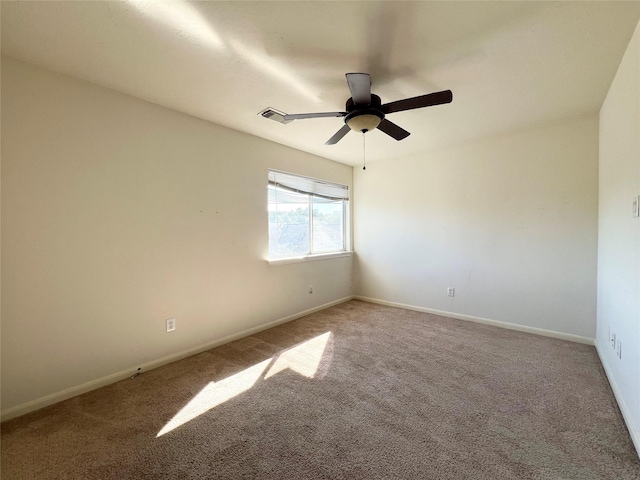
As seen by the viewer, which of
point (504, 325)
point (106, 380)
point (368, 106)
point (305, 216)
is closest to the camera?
point (368, 106)

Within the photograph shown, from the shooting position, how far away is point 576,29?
158 cm

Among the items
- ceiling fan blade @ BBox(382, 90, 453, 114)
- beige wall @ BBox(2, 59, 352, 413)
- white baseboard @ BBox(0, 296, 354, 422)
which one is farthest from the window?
ceiling fan blade @ BBox(382, 90, 453, 114)

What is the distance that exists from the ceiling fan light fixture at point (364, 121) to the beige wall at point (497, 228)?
2129 millimetres

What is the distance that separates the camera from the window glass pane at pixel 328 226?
4164 millimetres

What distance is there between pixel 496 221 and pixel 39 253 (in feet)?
14.5

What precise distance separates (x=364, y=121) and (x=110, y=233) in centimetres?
219

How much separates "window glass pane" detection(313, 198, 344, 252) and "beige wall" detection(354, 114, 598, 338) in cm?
49

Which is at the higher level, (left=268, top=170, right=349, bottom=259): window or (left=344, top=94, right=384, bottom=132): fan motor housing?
(left=344, top=94, right=384, bottom=132): fan motor housing

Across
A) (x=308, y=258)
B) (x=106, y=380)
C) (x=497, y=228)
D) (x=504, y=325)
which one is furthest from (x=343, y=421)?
(x=497, y=228)

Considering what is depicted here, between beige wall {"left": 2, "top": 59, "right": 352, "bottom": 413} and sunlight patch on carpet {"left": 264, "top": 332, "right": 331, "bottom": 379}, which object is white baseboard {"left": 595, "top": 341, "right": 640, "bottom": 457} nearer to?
sunlight patch on carpet {"left": 264, "top": 332, "right": 331, "bottom": 379}

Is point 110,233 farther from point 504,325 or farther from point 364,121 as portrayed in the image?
point 504,325

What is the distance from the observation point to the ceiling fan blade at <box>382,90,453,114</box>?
1.73 meters

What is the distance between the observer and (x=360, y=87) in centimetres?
172

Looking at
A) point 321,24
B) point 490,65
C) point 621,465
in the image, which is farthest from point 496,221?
point 321,24
